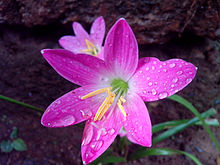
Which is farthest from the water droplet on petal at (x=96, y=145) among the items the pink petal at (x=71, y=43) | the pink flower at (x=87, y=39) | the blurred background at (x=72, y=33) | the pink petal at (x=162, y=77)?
the pink petal at (x=71, y=43)

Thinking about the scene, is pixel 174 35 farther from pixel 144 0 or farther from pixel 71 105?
pixel 71 105

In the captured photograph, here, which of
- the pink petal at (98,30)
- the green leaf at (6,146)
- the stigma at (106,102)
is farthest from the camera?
the green leaf at (6,146)

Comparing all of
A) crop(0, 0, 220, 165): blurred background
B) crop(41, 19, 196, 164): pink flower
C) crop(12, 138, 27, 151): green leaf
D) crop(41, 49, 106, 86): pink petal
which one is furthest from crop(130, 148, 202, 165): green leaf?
crop(12, 138, 27, 151): green leaf

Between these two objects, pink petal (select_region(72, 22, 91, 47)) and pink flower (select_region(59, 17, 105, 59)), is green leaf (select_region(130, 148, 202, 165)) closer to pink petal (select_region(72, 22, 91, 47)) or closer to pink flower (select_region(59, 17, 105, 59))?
pink flower (select_region(59, 17, 105, 59))

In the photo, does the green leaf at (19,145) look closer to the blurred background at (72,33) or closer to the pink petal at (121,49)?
the blurred background at (72,33)

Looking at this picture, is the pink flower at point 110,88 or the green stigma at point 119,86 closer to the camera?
the pink flower at point 110,88

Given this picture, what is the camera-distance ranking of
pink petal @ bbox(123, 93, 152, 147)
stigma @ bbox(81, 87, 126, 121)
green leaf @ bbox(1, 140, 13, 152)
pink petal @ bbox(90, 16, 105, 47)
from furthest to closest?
green leaf @ bbox(1, 140, 13, 152) < pink petal @ bbox(90, 16, 105, 47) < stigma @ bbox(81, 87, 126, 121) < pink petal @ bbox(123, 93, 152, 147)

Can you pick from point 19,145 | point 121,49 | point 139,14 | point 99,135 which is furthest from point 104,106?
point 19,145
